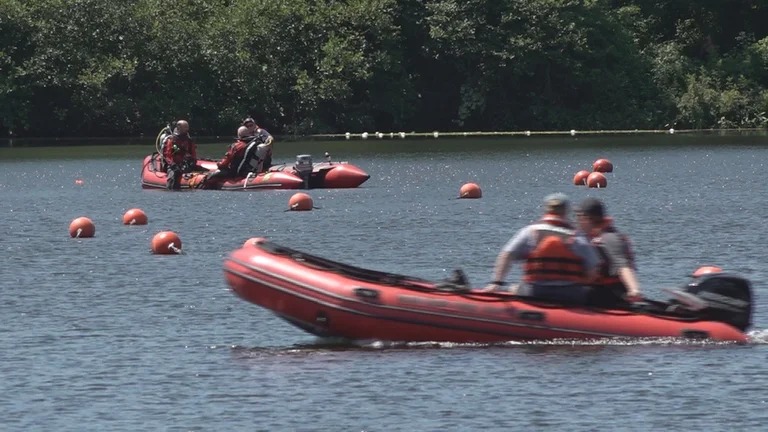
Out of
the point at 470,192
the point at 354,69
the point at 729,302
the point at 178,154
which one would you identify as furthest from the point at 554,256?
the point at 354,69

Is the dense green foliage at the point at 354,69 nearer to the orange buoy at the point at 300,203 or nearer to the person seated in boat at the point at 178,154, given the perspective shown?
the person seated in boat at the point at 178,154

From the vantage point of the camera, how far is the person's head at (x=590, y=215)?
59.6 ft

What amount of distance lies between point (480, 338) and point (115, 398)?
3.84m

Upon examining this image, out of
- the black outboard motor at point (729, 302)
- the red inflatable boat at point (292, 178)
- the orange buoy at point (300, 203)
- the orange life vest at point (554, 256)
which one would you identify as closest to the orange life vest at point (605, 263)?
the orange life vest at point (554, 256)

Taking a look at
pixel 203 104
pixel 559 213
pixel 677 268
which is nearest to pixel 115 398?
pixel 559 213

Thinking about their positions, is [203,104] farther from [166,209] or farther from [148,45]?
[166,209]

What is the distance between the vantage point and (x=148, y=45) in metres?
73.8

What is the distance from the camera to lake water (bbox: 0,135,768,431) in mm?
15234

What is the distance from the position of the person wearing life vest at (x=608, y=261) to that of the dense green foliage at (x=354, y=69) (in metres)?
54.5

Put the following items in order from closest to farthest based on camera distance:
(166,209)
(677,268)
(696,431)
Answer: (696,431) → (677,268) → (166,209)

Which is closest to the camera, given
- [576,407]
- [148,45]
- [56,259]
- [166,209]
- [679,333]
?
[576,407]

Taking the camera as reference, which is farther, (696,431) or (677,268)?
(677,268)

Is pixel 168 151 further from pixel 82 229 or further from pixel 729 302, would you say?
pixel 729 302

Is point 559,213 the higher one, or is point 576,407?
point 559,213
